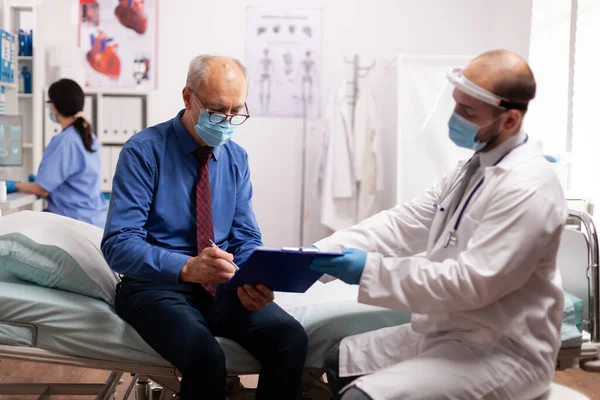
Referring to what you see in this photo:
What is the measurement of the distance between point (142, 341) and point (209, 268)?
0.29 metres

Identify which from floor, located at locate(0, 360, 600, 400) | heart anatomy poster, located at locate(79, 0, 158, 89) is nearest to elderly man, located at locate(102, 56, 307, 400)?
floor, located at locate(0, 360, 600, 400)

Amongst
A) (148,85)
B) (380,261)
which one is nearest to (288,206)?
(148,85)

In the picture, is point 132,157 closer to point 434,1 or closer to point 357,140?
point 357,140

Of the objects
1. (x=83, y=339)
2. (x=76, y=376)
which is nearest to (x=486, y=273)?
(x=83, y=339)

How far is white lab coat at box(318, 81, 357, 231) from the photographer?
4.70 meters

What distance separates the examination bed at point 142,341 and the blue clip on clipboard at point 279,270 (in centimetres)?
21

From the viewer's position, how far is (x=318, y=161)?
492 cm

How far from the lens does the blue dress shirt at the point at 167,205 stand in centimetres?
181

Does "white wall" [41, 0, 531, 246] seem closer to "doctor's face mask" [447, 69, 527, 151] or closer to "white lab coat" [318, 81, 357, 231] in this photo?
"white lab coat" [318, 81, 357, 231]

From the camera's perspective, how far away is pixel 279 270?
64.2 inches

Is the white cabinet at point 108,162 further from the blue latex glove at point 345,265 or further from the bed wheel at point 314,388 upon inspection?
the blue latex glove at point 345,265

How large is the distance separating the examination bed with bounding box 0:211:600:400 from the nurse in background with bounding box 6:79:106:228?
1.68 metres

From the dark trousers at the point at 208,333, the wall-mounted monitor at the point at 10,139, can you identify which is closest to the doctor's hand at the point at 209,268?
the dark trousers at the point at 208,333

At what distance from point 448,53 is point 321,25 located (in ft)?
3.23
